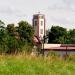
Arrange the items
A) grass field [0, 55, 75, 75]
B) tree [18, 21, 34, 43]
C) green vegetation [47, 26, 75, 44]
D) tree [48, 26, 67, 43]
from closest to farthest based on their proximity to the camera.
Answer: grass field [0, 55, 75, 75], tree [18, 21, 34, 43], green vegetation [47, 26, 75, 44], tree [48, 26, 67, 43]

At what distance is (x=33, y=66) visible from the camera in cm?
1233

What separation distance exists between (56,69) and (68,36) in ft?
256

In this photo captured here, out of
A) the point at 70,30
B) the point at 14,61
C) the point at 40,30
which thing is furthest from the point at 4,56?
the point at 40,30

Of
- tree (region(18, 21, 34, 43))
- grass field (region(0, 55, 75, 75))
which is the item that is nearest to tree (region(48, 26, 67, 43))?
tree (region(18, 21, 34, 43))

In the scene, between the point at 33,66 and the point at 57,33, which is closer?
the point at 33,66

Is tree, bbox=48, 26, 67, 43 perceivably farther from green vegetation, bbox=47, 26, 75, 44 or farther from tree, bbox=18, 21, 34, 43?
tree, bbox=18, 21, 34, 43

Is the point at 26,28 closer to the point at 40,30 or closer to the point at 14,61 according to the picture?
the point at 14,61

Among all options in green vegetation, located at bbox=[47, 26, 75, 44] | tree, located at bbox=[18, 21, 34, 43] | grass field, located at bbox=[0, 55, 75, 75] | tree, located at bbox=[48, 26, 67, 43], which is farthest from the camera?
tree, located at bbox=[48, 26, 67, 43]

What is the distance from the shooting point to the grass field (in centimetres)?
1130

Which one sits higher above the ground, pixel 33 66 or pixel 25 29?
pixel 25 29

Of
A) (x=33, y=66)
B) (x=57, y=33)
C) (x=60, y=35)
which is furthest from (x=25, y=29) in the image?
(x=33, y=66)

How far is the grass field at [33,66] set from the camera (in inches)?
445

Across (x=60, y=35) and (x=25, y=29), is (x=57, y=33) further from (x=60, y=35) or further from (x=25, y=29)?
(x=25, y=29)

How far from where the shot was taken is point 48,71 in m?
12.3
